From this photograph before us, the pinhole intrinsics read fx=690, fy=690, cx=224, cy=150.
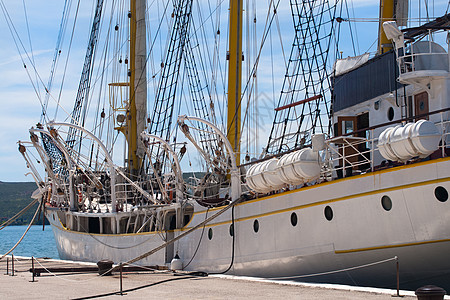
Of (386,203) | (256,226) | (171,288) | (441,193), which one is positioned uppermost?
(441,193)

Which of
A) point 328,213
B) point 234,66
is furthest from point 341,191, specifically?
point 234,66

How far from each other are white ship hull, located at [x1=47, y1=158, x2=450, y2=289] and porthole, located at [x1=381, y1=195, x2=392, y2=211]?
101 mm

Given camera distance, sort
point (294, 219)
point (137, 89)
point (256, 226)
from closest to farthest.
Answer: point (294, 219)
point (256, 226)
point (137, 89)

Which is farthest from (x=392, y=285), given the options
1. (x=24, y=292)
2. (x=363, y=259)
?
(x=24, y=292)

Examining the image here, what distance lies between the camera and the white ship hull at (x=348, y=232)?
48.9ft

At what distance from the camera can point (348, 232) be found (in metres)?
16.8

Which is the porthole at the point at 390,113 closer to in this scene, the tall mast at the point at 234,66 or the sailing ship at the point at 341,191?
the sailing ship at the point at 341,191

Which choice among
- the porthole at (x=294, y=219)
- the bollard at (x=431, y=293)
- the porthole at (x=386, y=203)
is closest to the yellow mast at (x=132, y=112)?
the porthole at (x=294, y=219)

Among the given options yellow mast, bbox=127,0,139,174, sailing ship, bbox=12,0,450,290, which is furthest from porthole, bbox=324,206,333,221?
yellow mast, bbox=127,0,139,174

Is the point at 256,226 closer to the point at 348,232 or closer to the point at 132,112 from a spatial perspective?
the point at 348,232

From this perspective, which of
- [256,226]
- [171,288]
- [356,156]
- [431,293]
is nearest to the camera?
[431,293]

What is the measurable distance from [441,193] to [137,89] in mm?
27107

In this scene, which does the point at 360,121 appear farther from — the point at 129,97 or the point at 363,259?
the point at 129,97

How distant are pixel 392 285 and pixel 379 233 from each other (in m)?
1.48
